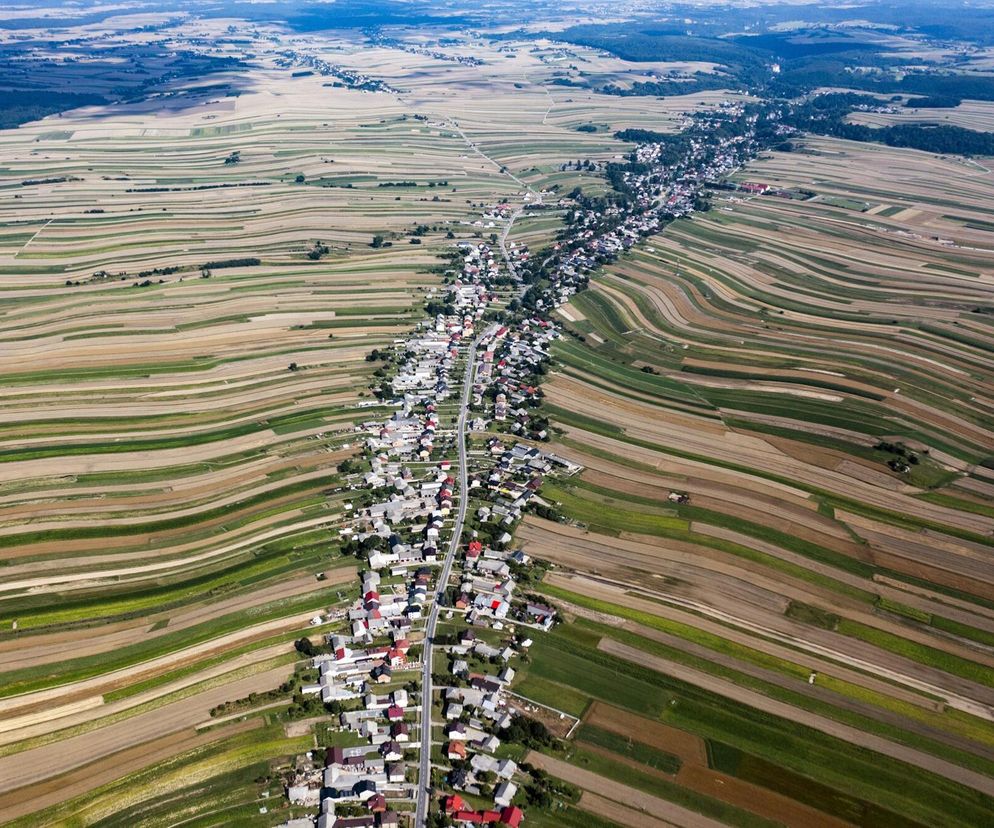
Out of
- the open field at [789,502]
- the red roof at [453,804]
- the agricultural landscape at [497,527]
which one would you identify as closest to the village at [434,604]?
the red roof at [453,804]

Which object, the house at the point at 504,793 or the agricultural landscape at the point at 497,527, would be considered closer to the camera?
the house at the point at 504,793

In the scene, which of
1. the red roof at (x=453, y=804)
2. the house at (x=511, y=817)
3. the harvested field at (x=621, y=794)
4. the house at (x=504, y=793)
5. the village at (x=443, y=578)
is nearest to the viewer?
the house at (x=511, y=817)

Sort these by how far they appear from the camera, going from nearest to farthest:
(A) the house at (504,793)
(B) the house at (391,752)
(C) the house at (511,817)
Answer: (C) the house at (511,817) < (A) the house at (504,793) < (B) the house at (391,752)

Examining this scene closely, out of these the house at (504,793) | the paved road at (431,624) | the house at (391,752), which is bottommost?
the paved road at (431,624)

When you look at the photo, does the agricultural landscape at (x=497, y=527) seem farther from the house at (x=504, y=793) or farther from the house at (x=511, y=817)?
the house at (x=511, y=817)

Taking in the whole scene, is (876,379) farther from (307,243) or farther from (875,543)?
(307,243)

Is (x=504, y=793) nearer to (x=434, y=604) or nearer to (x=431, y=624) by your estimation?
(x=431, y=624)
